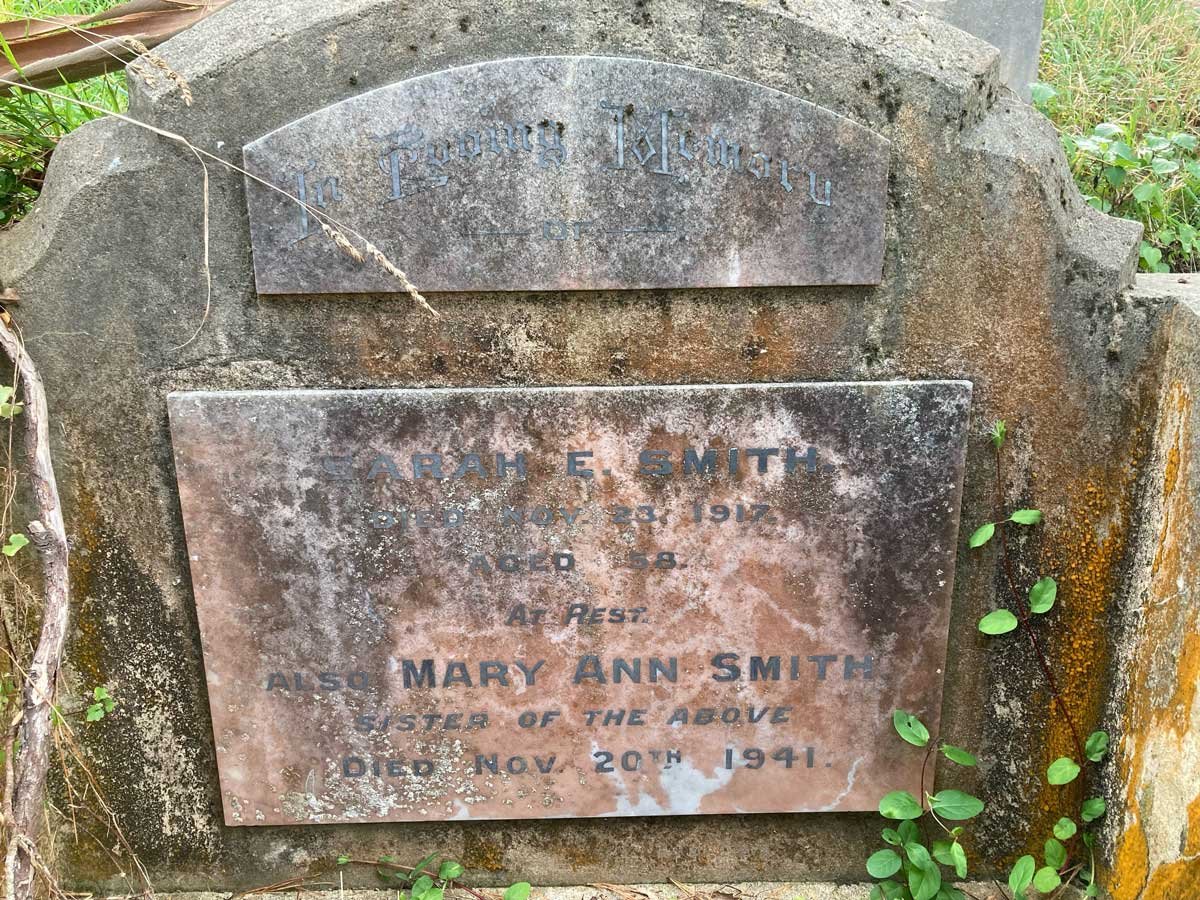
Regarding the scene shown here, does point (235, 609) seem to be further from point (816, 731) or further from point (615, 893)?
point (816, 731)

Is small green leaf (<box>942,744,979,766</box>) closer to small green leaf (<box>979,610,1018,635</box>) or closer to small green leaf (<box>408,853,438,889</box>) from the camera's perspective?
small green leaf (<box>979,610,1018,635</box>)

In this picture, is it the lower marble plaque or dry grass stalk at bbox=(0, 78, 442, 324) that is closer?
dry grass stalk at bbox=(0, 78, 442, 324)

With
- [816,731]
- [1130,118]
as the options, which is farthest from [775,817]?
[1130,118]

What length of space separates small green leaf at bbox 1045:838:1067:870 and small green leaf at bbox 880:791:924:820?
0.27 meters

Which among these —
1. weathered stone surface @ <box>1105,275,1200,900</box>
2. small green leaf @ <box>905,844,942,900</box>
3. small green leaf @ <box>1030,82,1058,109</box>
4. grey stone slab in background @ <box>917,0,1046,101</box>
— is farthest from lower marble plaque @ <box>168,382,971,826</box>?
grey stone slab in background @ <box>917,0,1046,101</box>

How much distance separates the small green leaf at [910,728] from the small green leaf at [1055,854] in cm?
33

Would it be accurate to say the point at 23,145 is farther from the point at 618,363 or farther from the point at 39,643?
the point at 618,363

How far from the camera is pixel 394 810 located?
2051 mm

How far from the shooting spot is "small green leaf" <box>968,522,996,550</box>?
185 centimetres

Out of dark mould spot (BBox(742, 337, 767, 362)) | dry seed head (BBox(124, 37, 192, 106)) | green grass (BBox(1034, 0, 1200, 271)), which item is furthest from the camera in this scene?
green grass (BBox(1034, 0, 1200, 271))

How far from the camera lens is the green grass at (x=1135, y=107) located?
7.90 feet

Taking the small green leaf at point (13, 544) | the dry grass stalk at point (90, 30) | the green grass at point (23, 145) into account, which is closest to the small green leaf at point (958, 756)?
the small green leaf at point (13, 544)

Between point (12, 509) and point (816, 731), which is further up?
point (12, 509)

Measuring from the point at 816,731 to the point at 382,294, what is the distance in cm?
125
